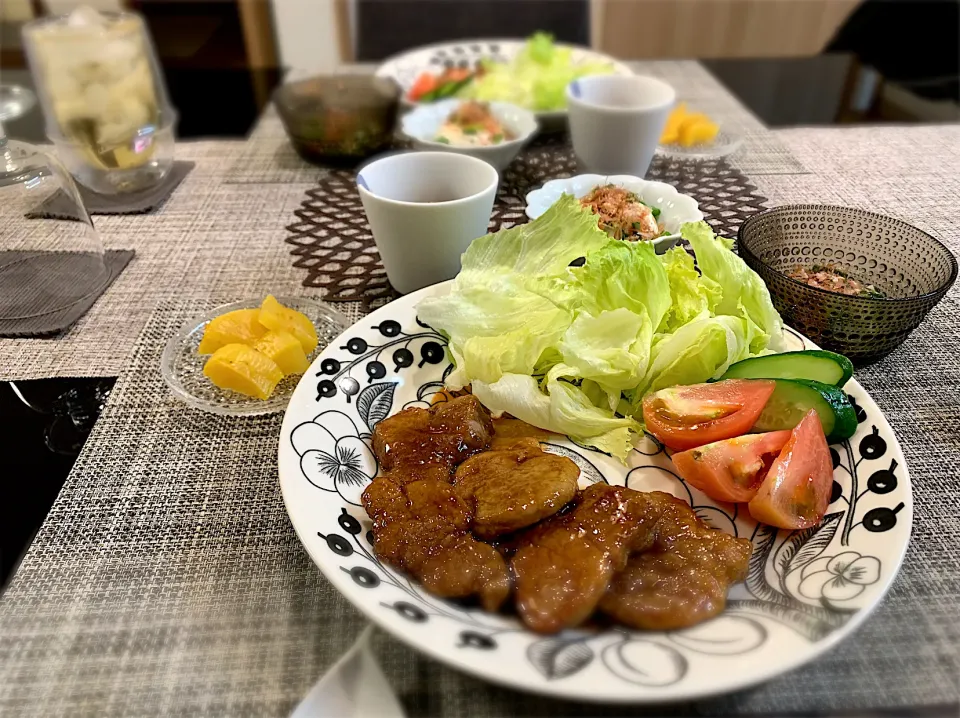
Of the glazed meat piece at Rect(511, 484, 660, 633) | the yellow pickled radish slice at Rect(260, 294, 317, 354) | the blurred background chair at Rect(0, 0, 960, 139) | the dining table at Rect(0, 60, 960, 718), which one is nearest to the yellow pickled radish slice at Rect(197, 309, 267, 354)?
the yellow pickled radish slice at Rect(260, 294, 317, 354)

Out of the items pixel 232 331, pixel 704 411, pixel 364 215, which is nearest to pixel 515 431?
pixel 704 411

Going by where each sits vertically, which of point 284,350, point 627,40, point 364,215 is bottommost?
point 627,40

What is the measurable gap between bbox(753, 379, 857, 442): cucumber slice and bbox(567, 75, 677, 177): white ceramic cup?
38.8 inches

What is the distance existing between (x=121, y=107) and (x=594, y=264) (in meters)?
1.59

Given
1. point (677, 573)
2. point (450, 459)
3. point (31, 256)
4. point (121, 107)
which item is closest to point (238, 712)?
point (450, 459)

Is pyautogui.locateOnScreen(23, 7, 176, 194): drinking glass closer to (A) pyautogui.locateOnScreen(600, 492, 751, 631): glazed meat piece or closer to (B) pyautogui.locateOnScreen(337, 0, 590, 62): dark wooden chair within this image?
(B) pyautogui.locateOnScreen(337, 0, 590, 62): dark wooden chair

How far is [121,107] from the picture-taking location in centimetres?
192

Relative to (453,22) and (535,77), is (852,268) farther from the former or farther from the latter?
(453,22)

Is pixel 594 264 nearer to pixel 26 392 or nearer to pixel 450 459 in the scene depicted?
pixel 450 459

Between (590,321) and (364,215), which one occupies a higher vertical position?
(590,321)

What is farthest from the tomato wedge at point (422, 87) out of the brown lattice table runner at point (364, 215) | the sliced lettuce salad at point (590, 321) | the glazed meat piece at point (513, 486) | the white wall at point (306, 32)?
the white wall at point (306, 32)

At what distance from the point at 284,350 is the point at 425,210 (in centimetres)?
38

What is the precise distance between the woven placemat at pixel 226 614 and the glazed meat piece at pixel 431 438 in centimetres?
18

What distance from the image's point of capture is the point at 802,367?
1.00 metres
